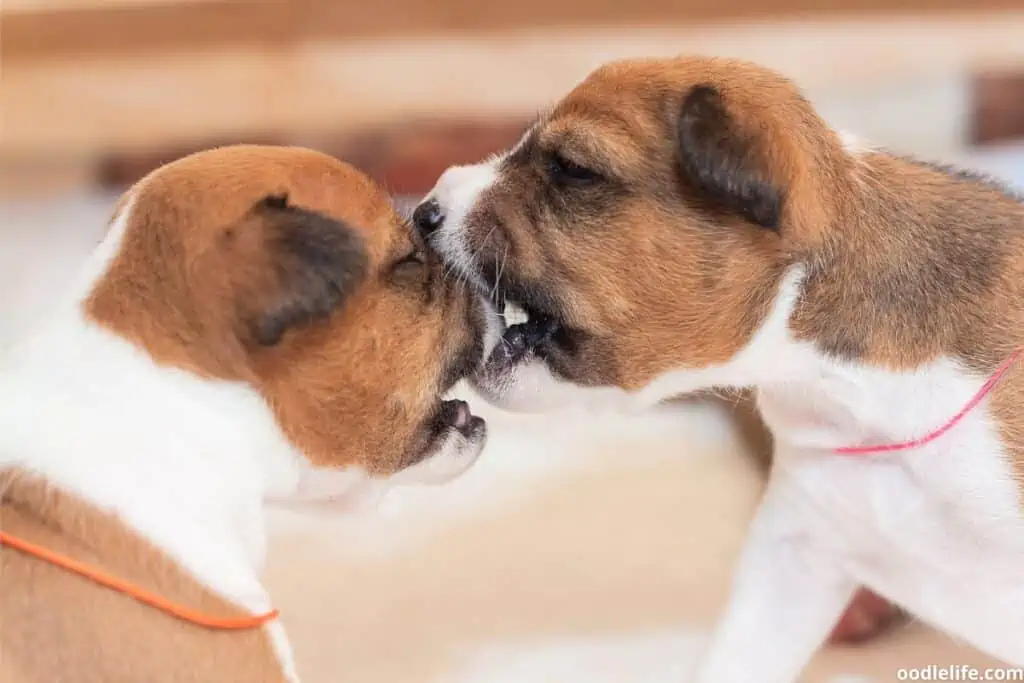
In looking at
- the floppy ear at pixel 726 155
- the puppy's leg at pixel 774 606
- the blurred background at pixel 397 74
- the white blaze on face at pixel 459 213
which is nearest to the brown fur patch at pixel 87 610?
the white blaze on face at pixel 459 213

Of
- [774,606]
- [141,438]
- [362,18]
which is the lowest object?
[774,606]

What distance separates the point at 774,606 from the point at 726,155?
1.14 m

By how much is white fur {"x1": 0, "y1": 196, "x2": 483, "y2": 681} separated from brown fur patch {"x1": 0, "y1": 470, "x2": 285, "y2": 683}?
0.09ft

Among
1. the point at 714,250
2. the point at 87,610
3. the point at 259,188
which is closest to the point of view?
the point at 87,610

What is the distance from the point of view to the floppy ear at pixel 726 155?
170 centimetres

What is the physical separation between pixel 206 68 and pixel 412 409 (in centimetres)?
306

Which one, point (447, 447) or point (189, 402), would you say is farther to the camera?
point (447, 447)

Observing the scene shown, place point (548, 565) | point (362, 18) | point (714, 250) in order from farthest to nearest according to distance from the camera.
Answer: point (362, 18)
point (548, 565)
point (714, 250)

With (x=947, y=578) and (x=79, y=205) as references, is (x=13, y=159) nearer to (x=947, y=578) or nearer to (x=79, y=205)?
(x=79, y=205)

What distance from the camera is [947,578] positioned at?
6.82ft

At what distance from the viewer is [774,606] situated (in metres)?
2.37

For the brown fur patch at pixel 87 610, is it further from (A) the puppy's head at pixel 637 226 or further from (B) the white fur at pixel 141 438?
(A) the puppy's head at pixel 637 226

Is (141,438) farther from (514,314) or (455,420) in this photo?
(514,314)

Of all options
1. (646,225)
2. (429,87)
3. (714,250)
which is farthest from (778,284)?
(429,87)
